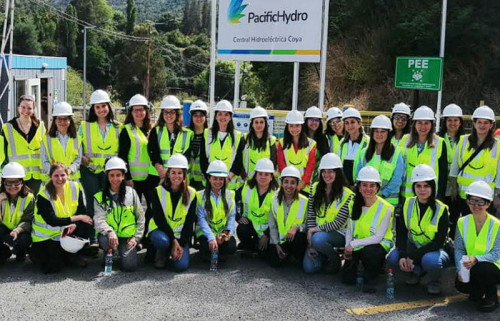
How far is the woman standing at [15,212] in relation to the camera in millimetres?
6146

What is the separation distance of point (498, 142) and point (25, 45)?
79032mm

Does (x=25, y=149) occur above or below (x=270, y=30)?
below

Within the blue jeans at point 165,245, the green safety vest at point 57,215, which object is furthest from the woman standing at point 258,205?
the green safety vest at point 57,215

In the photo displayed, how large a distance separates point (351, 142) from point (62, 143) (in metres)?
3.41

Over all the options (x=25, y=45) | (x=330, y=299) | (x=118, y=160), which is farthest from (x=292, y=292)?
(x=25, y=45)

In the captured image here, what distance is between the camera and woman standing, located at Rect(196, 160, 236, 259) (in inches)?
255

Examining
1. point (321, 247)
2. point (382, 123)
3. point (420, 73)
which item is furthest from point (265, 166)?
point (420, 73)

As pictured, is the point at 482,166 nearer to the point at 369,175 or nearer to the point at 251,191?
the point at 369,175

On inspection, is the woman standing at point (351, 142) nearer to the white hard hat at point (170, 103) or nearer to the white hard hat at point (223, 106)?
the white hard hat at point (223, 106)

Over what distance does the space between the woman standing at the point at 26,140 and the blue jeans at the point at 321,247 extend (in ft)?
10.9

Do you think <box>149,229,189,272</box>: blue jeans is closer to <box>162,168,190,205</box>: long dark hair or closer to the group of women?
the group of women

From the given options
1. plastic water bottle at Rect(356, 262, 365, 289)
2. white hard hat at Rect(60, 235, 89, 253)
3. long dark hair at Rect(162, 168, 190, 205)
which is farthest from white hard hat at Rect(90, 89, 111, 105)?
plastic water bottle at Rect(356, 262, 365, 289)

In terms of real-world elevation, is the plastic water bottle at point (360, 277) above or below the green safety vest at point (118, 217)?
below

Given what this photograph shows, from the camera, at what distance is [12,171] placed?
20.1 feet
